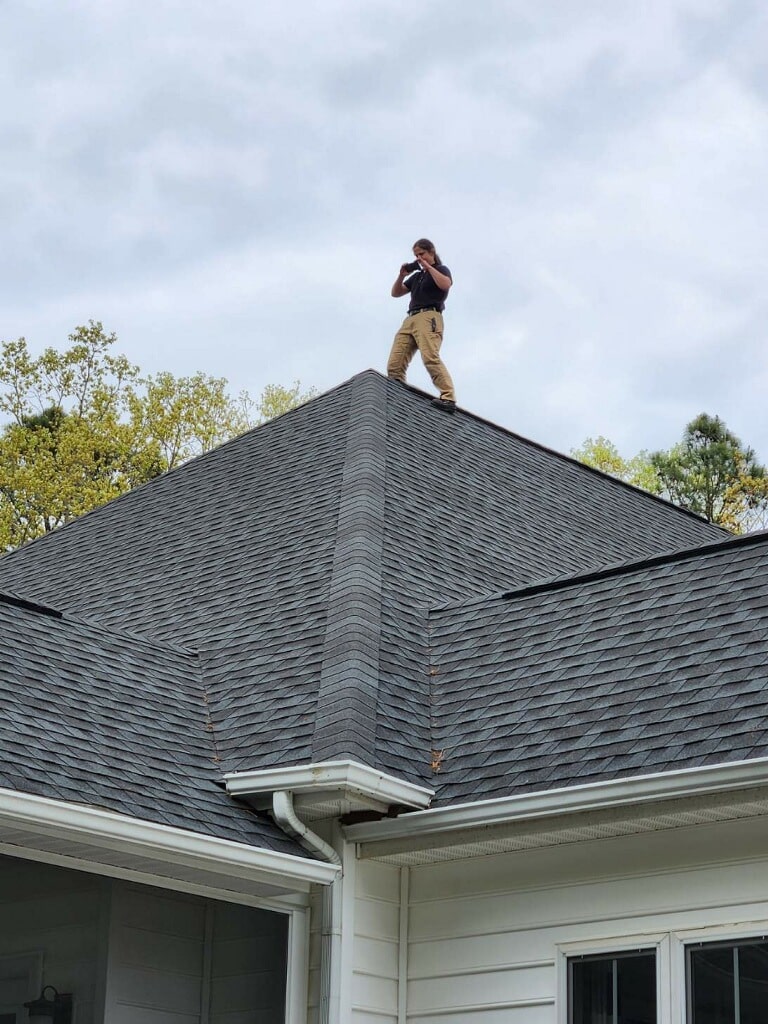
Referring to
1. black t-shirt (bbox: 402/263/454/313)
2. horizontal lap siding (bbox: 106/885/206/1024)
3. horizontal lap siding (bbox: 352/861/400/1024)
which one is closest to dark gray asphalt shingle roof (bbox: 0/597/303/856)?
horizontal lap siding (bbox: 352/861/400/1024)

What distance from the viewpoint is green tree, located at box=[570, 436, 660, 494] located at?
32500 mm

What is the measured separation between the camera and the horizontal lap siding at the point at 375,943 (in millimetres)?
7645

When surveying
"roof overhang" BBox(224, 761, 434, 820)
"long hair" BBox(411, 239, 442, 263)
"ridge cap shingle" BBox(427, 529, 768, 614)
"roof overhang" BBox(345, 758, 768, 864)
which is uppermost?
"long hair" BBox(411, 239, 442, 263)

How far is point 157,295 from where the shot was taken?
49.7 metres

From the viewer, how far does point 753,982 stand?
6.68 meters

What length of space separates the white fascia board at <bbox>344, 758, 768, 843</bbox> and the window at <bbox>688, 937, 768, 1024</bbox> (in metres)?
0.70

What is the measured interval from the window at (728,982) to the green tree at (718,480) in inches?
975

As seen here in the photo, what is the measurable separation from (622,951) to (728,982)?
0.55 m

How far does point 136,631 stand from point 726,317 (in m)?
37.0

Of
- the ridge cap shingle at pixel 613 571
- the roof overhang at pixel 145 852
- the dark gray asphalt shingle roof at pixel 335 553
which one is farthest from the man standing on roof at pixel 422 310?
the roof overhang at pixel 145 852

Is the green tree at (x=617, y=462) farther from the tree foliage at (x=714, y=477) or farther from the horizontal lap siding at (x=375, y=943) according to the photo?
the horizontal lap siding at (x=375, y=943)

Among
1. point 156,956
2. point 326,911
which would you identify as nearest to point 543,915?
point 326,911

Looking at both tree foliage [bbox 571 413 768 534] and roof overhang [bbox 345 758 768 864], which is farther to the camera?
tree foliage [bbox 571 413 768 534]

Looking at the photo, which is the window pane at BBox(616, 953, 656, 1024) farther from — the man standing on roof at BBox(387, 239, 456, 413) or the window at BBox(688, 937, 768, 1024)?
the man standing on roof at BBox(387, 239, 456, 413)
